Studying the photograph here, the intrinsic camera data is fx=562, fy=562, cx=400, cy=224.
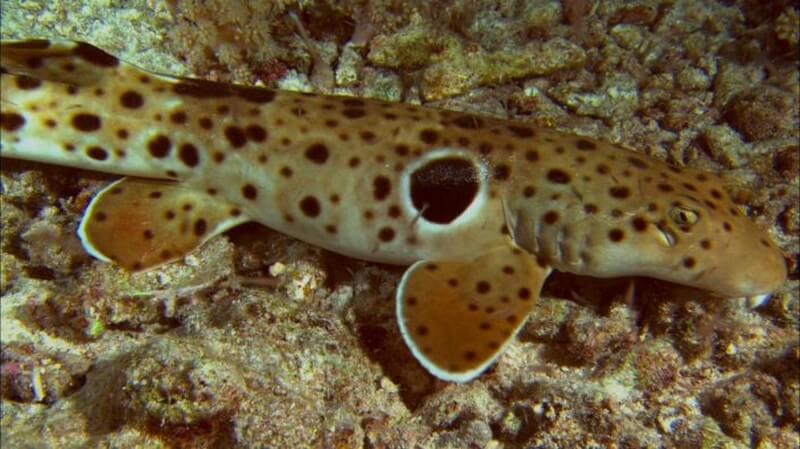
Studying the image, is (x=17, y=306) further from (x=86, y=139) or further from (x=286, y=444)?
(x=286, y=444)

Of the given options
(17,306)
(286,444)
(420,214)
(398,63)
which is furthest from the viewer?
(398,63)

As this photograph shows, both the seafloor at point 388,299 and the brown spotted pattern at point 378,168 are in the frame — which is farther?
the brown spotted pattern at point 378,168

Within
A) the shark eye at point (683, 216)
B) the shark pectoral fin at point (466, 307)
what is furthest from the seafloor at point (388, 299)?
the shark eye at point (683, 216)

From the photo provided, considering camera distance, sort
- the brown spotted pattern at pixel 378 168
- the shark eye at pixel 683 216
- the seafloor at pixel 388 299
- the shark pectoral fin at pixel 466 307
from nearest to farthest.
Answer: the seafloor at pixel 388 299 < the shark pectoral fin at pixel 466 307 < the shark eye at pixel 683 216 < the brown spotted pattern at pixel 378 168

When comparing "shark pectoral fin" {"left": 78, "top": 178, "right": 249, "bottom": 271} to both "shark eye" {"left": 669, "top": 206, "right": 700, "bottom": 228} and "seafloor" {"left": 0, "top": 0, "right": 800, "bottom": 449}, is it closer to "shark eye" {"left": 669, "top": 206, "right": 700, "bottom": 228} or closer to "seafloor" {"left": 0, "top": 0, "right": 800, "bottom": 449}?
"seafloor" {"left": 0, "top": 0, "right": 800, "bottom": 449}

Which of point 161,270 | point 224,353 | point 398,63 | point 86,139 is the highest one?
point 398,63

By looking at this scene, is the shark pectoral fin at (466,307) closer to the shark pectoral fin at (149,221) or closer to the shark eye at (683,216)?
the shark eye at (683,216)

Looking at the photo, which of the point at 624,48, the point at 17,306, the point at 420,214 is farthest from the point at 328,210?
the point at 624,48
